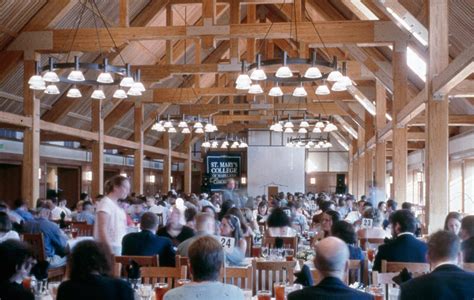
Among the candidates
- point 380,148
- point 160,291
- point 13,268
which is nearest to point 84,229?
point 160,291

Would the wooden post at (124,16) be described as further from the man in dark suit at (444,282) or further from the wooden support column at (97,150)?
the man in dark suit at (444,282)

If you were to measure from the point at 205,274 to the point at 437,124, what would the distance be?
7075 mm

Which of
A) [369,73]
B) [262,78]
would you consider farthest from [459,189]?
[262,78]

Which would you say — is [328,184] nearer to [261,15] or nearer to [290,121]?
[261,15]

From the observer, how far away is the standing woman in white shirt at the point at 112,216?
20.8 ft

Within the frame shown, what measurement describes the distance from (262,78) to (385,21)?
4641 mm

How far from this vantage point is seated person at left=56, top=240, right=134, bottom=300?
3543 millimetres

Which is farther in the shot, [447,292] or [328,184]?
[328,184]

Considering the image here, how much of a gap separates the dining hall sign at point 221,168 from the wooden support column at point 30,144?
1884 cm

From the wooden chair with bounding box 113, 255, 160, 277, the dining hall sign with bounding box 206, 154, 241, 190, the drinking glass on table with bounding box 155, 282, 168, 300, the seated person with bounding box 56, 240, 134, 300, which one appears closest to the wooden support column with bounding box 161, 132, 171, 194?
the dining hall sign with bounding box 206, 154, 241, 190

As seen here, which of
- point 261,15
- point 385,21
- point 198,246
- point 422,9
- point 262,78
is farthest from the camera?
point 261,15

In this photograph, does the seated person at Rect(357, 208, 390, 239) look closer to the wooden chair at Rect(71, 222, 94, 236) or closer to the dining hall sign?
the wooden chair at Rect(71, 222, 94, 236)

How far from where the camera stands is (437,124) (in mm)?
9719

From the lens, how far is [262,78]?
8805mm
